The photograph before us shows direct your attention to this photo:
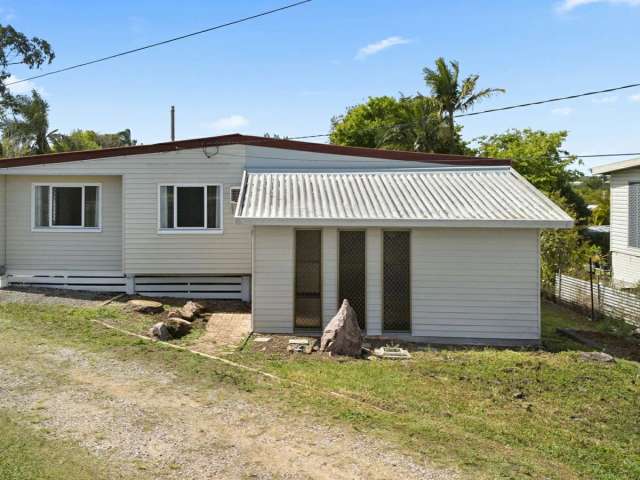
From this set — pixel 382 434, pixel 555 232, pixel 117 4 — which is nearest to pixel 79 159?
pixel 117 4

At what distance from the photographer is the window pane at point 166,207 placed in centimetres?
1299

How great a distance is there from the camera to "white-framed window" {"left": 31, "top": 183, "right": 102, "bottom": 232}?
13.4 metres

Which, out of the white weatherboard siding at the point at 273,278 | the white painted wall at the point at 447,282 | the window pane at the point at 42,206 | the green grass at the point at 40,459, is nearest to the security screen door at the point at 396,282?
the white painted wall at the point at 447,282

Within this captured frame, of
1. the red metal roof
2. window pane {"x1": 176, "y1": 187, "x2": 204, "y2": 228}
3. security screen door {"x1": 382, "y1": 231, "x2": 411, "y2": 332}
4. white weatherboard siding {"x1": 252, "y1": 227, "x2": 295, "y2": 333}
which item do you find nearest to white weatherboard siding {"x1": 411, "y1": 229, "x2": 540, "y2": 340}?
security screen door {"x1": 382, "y1": 231, "x2": 411, "y2": 332}

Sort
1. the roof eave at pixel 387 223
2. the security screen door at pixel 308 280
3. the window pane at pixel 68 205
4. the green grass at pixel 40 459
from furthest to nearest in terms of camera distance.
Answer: the window pane at pixel 68 205 → the security screen door at pixel 308 280 → the roof eave at pixel 387 223 → the green grass at pixel 40 459

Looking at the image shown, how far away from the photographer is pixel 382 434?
529 centimetres

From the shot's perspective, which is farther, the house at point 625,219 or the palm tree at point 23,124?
the palm tree at point 23,124

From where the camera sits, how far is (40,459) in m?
4.57

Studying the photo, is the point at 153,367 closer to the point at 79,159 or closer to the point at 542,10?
the point at 79,159

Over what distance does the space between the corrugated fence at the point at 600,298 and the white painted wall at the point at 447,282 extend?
3149mm

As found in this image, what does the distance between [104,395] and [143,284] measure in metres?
7.34

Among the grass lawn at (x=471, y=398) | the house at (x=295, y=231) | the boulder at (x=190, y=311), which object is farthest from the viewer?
the boulder at (x=190, y=311)

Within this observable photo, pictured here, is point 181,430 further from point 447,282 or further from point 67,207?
point 67,207

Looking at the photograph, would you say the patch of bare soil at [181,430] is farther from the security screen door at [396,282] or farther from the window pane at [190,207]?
the window pane at [190,207]
